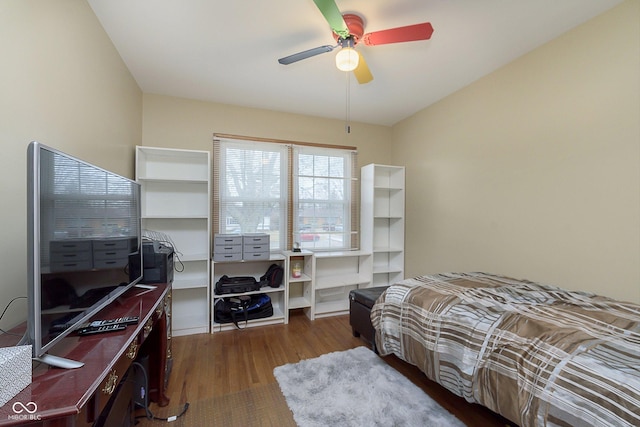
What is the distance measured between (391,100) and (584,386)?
2908 millimetres

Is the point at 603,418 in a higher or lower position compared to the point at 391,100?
lower

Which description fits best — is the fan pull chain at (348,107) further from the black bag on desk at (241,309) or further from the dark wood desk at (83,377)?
the dark wood desk at (83,377)

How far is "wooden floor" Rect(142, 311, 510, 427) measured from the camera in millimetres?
1781

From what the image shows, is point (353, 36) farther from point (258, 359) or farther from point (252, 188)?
point (258, 359)

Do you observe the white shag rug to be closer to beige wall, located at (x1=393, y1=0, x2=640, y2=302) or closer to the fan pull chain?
beige wall, located at (x1=393, y1=0, x2=640, y2=302)

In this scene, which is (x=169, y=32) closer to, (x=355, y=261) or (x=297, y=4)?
(x=297, y=4)

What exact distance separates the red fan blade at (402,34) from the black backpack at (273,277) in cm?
239

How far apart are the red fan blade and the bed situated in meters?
1.72

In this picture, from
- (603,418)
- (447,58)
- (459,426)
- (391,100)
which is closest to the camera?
(603,418)

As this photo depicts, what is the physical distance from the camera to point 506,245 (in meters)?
2.39

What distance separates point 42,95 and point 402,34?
6.57 ft

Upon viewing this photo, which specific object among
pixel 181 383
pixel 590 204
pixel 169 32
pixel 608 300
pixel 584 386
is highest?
pixel 169 32

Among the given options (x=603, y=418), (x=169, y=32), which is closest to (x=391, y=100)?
(x=169, y=32)

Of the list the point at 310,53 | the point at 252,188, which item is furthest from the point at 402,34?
the point at 252,188
